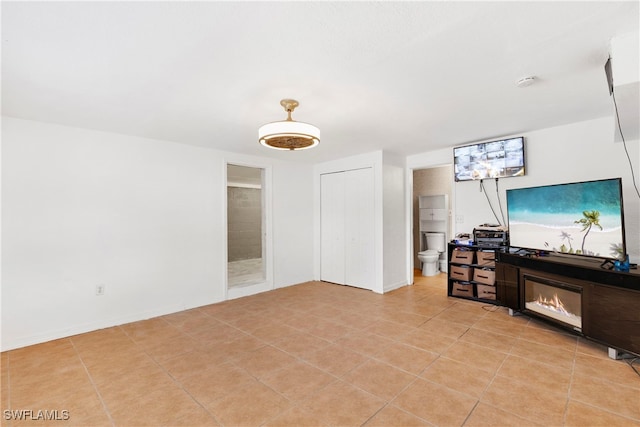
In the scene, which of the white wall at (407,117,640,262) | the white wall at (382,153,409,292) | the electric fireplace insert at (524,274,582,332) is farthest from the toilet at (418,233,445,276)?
the electric fireplace insert at (524,274,582,332)

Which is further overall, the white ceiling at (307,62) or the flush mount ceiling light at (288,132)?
the flush mount ceiling light at (288,132)

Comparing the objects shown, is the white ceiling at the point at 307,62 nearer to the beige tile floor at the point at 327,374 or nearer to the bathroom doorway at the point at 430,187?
the beige tile floor at the point at 327,374

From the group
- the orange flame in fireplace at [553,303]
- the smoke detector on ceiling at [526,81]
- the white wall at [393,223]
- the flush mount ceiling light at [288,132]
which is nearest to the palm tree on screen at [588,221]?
the orange flame in fireplace at [553,303]

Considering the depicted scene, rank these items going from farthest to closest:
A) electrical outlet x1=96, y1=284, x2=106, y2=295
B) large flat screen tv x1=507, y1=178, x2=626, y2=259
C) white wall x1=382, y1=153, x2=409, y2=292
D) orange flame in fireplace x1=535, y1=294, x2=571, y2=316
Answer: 1. white wall x1=382, y1=153, x2=409, y2=292
2. electrical outlet x1=96, y1=284, x2=106, y2=295
3. orange flame in fireplace x1=535, y1=294, x2=571, y2=316
4. large flat screen tv x1=507, y1=178, x2=626, y2=259

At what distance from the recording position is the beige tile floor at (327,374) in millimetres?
1821

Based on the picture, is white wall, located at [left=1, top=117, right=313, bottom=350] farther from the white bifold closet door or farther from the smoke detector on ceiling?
the smoke detector on ceiling

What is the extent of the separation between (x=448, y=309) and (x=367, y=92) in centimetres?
297

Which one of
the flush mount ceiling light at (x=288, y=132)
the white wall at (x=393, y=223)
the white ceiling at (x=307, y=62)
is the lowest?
the white wall at (x=393, y=223)

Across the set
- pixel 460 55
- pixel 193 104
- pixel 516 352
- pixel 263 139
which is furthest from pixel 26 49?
pixel 516 352

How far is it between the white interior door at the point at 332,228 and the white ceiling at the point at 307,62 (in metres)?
2.19

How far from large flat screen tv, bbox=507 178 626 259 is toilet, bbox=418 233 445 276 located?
2301 millimetres

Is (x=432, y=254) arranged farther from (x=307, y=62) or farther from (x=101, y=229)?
(x=101, y=229)

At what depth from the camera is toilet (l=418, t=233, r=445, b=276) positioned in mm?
5879

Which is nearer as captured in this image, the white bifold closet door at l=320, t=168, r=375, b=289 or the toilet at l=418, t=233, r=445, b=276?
the white bifold closet door at l=320, t=168, r=375, b=289
